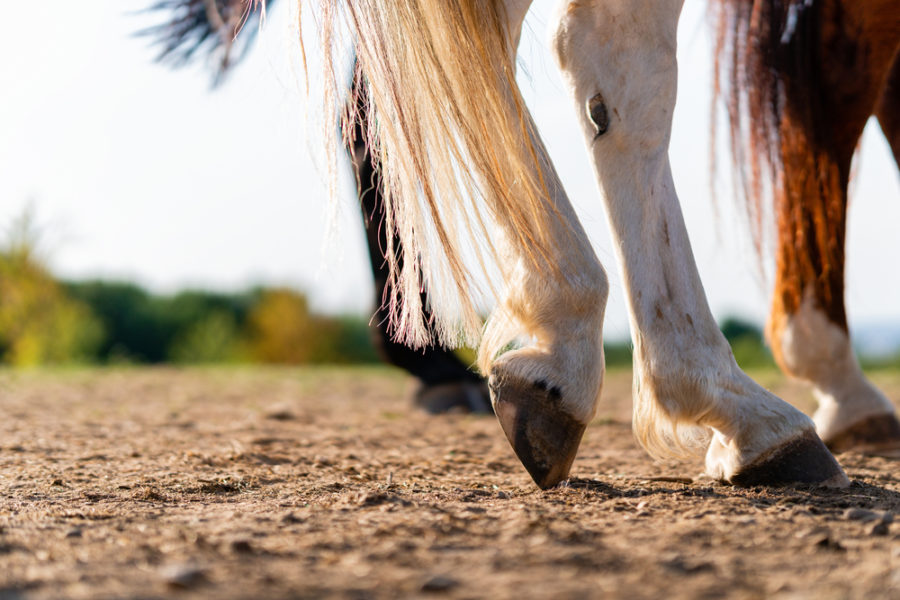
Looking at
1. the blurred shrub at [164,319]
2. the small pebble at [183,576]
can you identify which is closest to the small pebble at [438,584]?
the small pebble at [183,576]

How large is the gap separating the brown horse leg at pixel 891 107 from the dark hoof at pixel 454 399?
1.63 m

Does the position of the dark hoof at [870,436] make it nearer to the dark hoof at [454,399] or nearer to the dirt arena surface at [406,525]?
the dirt arena surface at [406,525]

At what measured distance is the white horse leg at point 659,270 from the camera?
1427 millimetres

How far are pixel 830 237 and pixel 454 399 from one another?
4.91 ft

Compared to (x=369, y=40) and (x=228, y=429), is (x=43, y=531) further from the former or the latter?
(x=228, y=429)

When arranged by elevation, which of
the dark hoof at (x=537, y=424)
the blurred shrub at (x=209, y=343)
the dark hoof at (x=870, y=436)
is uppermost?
the blurred shrub at (x=209, y=343)

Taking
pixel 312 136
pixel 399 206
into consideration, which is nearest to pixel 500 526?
pixel 399 206

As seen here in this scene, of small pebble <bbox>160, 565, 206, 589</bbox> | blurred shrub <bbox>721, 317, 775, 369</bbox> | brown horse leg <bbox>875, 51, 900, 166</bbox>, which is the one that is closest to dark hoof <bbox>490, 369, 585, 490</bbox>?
small pebble <bbox>160, 565, 206, 589</bbox>

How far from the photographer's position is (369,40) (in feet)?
4.73

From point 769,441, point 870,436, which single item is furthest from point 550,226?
point 870,436

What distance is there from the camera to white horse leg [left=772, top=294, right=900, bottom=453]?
2.09 metres

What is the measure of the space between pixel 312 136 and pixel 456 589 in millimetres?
960

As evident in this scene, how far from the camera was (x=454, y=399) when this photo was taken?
10.4ft

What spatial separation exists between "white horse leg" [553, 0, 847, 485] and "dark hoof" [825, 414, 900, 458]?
697mm
